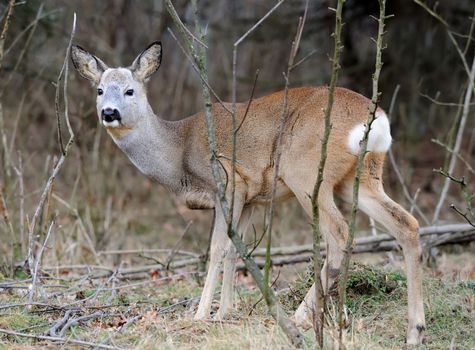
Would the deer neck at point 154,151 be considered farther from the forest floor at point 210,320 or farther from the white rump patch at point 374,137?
the white rump patch at point 374,137

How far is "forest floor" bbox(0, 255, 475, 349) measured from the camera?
18.4 feet

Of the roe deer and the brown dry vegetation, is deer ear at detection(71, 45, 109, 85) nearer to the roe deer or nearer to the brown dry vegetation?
the roe deer

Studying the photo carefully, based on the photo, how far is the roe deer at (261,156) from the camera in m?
6.44

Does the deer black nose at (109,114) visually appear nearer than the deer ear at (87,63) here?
Yes

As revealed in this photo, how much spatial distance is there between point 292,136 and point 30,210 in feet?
22.6

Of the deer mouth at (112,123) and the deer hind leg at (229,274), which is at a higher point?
the deer mouth at (112,123)

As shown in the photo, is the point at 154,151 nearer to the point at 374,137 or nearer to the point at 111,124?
the point at 111,124


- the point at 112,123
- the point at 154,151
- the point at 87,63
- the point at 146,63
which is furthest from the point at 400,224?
the point at 87,63

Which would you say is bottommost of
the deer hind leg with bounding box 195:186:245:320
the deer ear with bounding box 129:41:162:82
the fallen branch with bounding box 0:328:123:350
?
the fallen branch with bounding box 0:328:123:350

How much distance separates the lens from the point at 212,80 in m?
16.4

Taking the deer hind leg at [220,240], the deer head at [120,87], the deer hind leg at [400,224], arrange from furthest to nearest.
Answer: the deer head at [120,87]
the deer hind leg at [220,240]
the deer hind leg at [400,224]

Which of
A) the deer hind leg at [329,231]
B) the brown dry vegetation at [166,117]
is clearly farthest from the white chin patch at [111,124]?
the deer hind leg at [329,231]

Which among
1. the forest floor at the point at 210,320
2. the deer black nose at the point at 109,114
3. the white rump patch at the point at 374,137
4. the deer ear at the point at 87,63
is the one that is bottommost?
the forest floor at the point at 210,320

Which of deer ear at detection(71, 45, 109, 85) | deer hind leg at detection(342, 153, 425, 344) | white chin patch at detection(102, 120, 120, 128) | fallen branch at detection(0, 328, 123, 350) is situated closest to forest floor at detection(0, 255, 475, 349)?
fallen branch at detection(0, 328, 123, 350)
